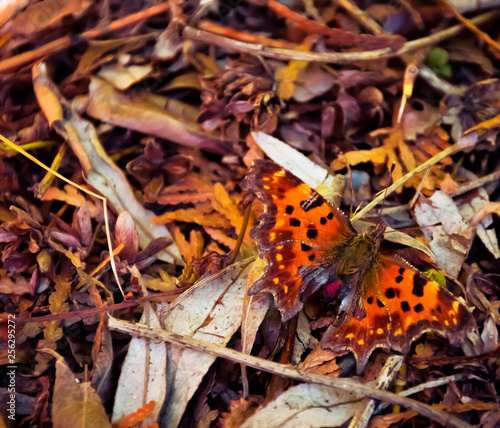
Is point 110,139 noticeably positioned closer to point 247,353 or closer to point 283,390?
point 247,353

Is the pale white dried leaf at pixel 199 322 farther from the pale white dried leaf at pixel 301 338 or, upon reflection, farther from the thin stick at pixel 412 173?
the thin stick at pixel 412 173

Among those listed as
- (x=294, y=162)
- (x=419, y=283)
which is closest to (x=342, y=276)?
(x=419, y=283)

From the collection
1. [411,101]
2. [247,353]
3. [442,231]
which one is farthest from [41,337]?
[411,101]

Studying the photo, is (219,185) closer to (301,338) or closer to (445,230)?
(301,338)

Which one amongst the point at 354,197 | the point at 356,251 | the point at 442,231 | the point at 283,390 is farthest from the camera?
the point at 354,197

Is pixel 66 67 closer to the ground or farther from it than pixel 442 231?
farther from it

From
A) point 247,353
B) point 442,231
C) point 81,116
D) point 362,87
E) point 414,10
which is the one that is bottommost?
point 442,231
